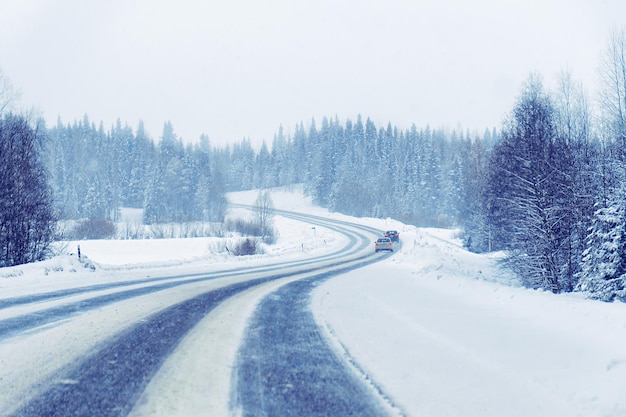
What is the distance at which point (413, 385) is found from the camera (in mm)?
4324

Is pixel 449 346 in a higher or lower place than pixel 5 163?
lower

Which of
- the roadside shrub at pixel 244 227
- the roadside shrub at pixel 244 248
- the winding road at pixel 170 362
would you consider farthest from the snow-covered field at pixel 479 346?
the roadside shrub at pixel 244 227

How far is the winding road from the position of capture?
149 inches

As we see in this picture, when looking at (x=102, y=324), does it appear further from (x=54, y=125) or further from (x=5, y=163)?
(x=54, y=125)

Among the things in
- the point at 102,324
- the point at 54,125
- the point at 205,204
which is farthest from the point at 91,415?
the point at 54,125

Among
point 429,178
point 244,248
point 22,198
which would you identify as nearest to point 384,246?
point 244,248

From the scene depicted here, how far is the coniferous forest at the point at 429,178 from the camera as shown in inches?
768

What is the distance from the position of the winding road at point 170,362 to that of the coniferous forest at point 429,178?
510 inches

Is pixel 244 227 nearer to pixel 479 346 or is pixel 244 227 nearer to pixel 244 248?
pixel 244 248

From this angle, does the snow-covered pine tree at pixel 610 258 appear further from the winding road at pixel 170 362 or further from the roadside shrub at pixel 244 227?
the roadside shrub at pixel 244 227

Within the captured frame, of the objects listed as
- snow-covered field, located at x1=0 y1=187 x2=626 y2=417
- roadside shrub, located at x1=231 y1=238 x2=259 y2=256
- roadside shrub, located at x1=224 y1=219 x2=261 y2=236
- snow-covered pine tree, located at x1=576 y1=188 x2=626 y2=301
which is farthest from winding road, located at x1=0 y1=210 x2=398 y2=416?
roadside shrub, located at x1=224 y1=219 x2=261 y2=236

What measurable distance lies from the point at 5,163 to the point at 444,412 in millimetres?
20394

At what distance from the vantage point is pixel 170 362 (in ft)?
16.9

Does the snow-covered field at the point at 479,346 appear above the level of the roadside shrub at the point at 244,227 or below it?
above
